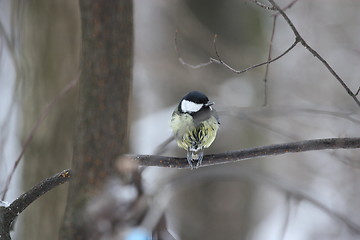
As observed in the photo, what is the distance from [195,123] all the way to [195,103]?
0.11 meters

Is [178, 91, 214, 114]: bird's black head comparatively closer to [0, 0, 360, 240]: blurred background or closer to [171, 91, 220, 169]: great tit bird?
[171, 91, 220, 169]: great tit bird

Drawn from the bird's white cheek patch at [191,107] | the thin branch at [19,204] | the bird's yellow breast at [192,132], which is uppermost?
the bird's white cheek patch at [191,107]

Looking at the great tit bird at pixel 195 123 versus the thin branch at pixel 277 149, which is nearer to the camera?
the thin branch at pixel 277 149

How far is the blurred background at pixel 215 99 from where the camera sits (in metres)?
3.69

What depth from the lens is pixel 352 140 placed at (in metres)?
1.65

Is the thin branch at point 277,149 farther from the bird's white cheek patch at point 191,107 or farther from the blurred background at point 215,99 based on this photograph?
the bird's white cheek patch at point 191,107

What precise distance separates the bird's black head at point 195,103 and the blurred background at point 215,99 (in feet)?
0.58

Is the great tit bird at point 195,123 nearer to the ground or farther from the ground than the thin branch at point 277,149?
farther from the ground

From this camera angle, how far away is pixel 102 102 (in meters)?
1.07

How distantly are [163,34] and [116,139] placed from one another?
5737 millimetres

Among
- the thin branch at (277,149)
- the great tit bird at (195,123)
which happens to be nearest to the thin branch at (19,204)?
the thin branch at (277,149)

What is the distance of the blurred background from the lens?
3693mm

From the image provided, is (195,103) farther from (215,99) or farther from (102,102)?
(215,99)

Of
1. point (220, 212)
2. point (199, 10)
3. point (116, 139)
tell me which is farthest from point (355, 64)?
point (116, 139)
